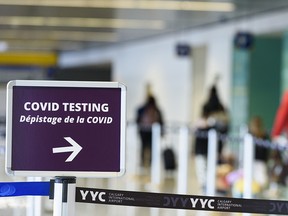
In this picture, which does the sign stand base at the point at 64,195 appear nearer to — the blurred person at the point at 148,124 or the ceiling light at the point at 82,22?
the blurred person at the point at 148,124

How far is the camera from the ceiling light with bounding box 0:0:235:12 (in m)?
19.3

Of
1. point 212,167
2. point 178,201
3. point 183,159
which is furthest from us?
point 183,159

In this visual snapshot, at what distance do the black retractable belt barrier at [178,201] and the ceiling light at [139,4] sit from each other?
13244 mm

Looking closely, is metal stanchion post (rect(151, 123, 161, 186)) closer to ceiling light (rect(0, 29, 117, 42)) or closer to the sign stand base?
ceiling light (rect(0, 29, 117, 42))

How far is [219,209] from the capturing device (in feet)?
19.7

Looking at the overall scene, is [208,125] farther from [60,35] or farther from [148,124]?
[60,35]

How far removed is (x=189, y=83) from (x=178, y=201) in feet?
71.0

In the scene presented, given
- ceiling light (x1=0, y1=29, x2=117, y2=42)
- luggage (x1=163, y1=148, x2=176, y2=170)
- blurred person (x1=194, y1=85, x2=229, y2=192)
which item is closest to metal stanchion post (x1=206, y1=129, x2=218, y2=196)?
blurred person (x1=194, y1=85, x2=229, y2=192)

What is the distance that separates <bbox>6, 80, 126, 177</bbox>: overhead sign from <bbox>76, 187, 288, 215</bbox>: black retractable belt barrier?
1.72ft

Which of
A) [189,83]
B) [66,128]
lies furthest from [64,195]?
[189,83]

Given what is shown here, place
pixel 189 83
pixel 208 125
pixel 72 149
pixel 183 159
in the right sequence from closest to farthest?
pixel 72 149 < pixel 183 159 < pixel 208 125 < pixel 189 83

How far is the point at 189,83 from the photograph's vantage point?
27641mm

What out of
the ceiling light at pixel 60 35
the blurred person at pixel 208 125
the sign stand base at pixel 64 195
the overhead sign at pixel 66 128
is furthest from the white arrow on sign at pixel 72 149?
the ceiling light at pixel 60 35

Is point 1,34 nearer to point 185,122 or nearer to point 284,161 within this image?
point 185,122
